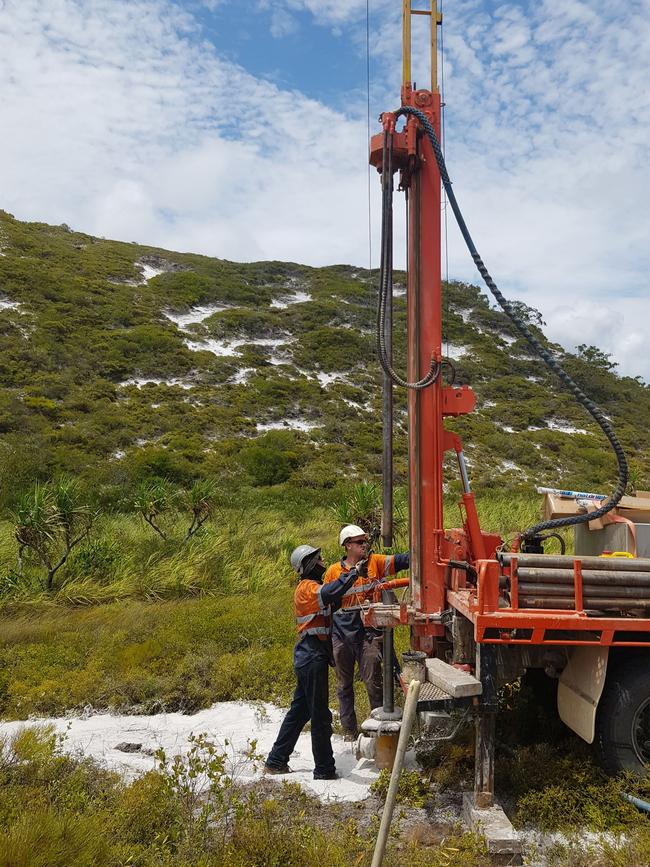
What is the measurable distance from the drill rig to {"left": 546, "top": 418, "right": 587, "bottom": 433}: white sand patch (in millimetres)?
35850

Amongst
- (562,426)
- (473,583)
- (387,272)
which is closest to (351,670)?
(473,583)

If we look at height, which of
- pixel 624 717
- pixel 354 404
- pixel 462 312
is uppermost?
pixel 462 312

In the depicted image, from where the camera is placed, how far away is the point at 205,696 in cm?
745

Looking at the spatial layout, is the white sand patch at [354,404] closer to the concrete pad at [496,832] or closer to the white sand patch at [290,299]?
the white sand patch at [290,299]

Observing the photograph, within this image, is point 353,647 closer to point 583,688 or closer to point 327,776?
point 327,776

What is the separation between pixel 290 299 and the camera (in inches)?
2265

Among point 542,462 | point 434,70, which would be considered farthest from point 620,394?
point 434,70

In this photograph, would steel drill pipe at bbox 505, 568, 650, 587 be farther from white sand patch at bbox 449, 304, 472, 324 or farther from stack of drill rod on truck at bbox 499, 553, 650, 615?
white sand patch at bbox 449, 304, 472, 324

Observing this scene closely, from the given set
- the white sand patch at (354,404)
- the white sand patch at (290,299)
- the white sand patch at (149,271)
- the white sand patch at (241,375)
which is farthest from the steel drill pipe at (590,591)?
the white sand patch at (149,271)

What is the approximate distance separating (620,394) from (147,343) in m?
32.6

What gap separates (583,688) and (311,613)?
215cm

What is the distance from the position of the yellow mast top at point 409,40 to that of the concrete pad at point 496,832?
5.47 m

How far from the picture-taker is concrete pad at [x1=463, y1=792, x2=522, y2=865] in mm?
4051

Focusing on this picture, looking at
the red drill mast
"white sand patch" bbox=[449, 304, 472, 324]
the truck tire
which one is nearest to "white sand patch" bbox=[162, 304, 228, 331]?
"white sand patch" bbox=[449, 304, 472, 324]
